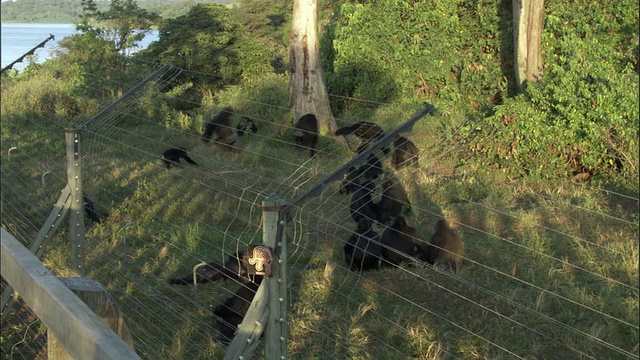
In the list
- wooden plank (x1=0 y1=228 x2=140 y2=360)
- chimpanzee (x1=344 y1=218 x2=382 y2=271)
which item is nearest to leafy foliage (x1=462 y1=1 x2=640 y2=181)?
chimpanzee (x1=344 y1=218 x2=382 y2=271)

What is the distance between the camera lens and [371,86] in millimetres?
11977

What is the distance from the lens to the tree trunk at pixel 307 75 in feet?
36.4

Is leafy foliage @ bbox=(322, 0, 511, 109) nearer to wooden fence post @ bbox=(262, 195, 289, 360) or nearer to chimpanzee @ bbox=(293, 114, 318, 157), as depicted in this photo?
chimpanzee @ bbox=(293, 114, 318, 157)

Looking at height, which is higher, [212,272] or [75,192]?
[75,192]

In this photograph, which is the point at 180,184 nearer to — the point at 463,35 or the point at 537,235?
the point at 537,235

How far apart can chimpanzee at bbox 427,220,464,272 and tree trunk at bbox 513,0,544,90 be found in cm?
516

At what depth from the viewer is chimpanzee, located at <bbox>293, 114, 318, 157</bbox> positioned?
1006cm

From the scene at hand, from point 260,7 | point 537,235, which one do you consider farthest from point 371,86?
point 260,7

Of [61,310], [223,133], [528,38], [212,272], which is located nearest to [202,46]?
[223,133]

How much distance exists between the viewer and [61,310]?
1.92 metres

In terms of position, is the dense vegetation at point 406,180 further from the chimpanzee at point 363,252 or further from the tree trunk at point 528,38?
the tree trunk at point 528,38

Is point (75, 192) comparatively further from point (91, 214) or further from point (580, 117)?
point (580, 117)

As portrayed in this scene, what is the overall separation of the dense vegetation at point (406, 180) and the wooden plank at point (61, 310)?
1396mm

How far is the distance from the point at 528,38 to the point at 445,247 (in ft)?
18.4
